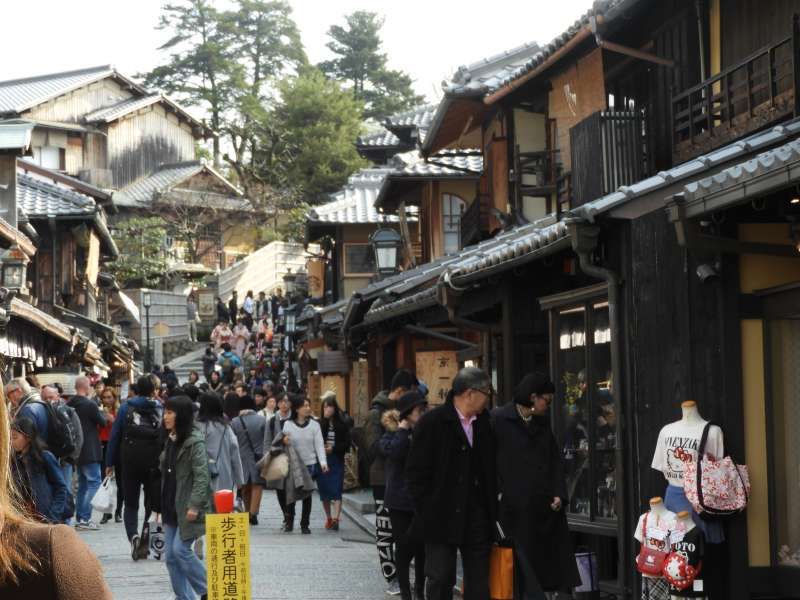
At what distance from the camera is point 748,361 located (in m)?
10.5

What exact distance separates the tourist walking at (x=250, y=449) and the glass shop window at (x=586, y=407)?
24.5 ft

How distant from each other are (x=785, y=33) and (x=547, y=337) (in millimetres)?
5009

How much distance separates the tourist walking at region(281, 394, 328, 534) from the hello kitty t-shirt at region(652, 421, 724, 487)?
940cm

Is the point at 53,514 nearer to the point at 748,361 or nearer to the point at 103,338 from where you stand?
the point at 748,361

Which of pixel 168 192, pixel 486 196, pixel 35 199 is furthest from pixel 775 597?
pixel 168 192

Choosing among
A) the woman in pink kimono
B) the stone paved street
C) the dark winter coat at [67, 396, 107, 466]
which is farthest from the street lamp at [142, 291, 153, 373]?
the stone paved street

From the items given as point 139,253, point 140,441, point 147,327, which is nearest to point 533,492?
point 140,441

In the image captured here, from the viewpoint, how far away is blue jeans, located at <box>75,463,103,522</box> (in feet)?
63.8

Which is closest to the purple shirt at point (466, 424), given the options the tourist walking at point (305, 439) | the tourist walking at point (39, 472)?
the tourist walking at point (39, 472)

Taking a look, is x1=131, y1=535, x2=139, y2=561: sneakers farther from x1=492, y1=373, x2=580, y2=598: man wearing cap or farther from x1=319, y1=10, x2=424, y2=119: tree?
x1=319, y1=10, x2=424, y2=119: tree

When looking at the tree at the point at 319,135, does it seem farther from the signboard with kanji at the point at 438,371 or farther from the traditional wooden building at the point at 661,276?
the traditional wooden building at the point at 661,276

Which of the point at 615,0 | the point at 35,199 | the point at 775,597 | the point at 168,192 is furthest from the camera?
the point at 168,192

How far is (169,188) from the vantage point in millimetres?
62469

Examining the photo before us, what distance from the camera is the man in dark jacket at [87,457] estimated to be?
19.5 meters
